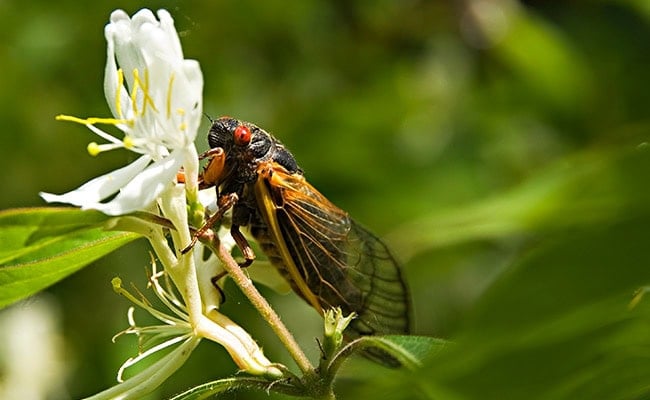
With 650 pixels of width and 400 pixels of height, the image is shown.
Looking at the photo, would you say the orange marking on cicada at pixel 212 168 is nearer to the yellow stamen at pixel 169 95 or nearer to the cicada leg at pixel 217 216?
the cicada leg at pixel 217 216

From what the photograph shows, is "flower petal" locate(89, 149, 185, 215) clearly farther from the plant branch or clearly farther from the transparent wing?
the transparent wing

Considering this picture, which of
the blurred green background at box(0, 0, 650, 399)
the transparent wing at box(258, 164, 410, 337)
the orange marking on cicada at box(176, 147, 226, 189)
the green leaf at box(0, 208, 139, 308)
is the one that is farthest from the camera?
the blurred green background at box(0, 0, 650, 399)

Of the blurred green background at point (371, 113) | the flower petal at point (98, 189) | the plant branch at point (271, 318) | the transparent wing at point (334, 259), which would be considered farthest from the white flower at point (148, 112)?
the blurred green background at point (371, 113)

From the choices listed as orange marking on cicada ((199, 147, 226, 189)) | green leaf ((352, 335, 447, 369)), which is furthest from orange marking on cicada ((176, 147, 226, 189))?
green leaf ((352, 335, 447, 369))

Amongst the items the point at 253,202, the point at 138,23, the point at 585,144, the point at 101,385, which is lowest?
the point at 101,385

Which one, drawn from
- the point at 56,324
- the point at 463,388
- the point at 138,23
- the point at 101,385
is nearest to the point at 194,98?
the point at 138,23

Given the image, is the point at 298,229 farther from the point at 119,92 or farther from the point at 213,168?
the point at 119,92

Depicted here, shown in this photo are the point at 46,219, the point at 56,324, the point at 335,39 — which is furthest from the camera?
the point at 335,39

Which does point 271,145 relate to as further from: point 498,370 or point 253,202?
point 498,370
